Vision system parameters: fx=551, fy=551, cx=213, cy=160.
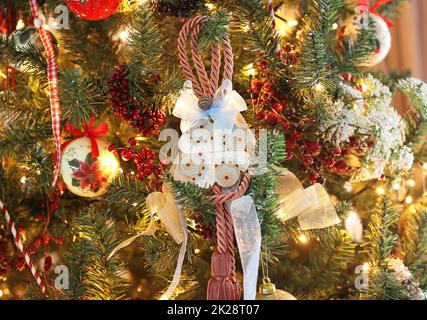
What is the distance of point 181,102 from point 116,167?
8.6 inches

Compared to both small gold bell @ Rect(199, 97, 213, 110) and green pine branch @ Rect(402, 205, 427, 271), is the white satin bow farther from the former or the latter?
green pine branch @ Rect(402, 205, 427, 271)

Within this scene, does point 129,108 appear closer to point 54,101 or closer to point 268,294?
point 54,101

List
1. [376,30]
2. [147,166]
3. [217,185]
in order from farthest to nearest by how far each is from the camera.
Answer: [376,30]
[147,166]
[217,185]

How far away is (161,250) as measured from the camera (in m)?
0.92

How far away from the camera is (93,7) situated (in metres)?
0.94

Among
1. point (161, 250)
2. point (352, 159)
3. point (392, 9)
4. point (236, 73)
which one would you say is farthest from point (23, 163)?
point (392, 9)

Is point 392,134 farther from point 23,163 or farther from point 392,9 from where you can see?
point 23,163

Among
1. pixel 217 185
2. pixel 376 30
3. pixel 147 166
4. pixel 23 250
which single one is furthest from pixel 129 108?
pixel 376 30

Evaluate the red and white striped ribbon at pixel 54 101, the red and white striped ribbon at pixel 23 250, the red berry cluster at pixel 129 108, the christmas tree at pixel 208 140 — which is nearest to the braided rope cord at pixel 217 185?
the christmas tree at pixel 208 140

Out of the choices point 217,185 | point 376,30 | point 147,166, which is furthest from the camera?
point 376,30

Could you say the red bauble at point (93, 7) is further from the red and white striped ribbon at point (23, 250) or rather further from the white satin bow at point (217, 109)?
the red and white striped ribbon at point (23, 250)

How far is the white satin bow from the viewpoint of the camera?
0.86 meters

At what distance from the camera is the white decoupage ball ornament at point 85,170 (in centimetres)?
100

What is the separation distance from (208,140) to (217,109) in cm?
5
